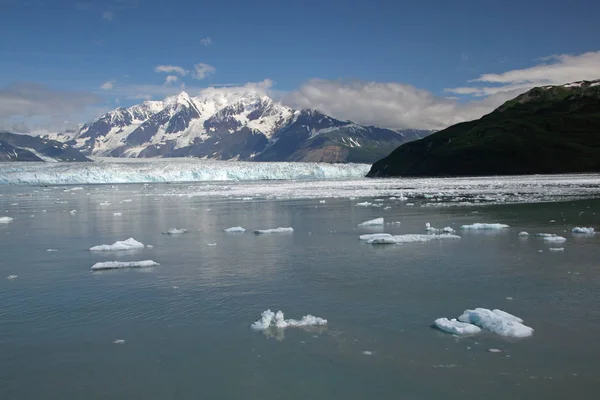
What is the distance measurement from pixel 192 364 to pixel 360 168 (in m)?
160

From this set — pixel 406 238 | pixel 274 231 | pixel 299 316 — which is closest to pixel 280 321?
pixel 299 316

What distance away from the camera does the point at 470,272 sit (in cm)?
1242

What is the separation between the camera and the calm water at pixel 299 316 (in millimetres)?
6484

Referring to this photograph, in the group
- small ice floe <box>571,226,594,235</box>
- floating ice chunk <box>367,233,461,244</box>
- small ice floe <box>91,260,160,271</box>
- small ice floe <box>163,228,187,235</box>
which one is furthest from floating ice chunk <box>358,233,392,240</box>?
small ice floe <box>163,228,187,235</box>

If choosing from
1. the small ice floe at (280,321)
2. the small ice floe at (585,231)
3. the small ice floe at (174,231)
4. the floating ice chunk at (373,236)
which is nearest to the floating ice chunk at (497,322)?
the small ice floe at (280,321)

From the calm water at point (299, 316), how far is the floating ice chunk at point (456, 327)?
216 mm

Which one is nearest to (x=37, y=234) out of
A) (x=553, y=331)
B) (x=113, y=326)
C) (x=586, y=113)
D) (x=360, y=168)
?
(x=113, y=326)

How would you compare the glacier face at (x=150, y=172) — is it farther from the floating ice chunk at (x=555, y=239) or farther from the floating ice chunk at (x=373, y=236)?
the floating ice chunk at (x=555, y=239)

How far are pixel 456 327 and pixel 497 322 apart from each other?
26.7 inches

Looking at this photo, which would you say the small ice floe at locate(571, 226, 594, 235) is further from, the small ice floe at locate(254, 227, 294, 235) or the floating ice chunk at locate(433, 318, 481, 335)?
the floating ice chunk at locate(433, 318, 481, 335)

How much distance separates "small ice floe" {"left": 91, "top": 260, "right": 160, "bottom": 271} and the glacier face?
94271 millimetres

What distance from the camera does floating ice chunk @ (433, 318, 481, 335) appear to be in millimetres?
8164

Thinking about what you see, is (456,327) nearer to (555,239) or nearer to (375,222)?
(555,239)

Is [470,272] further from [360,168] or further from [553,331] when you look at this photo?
[360,168]
